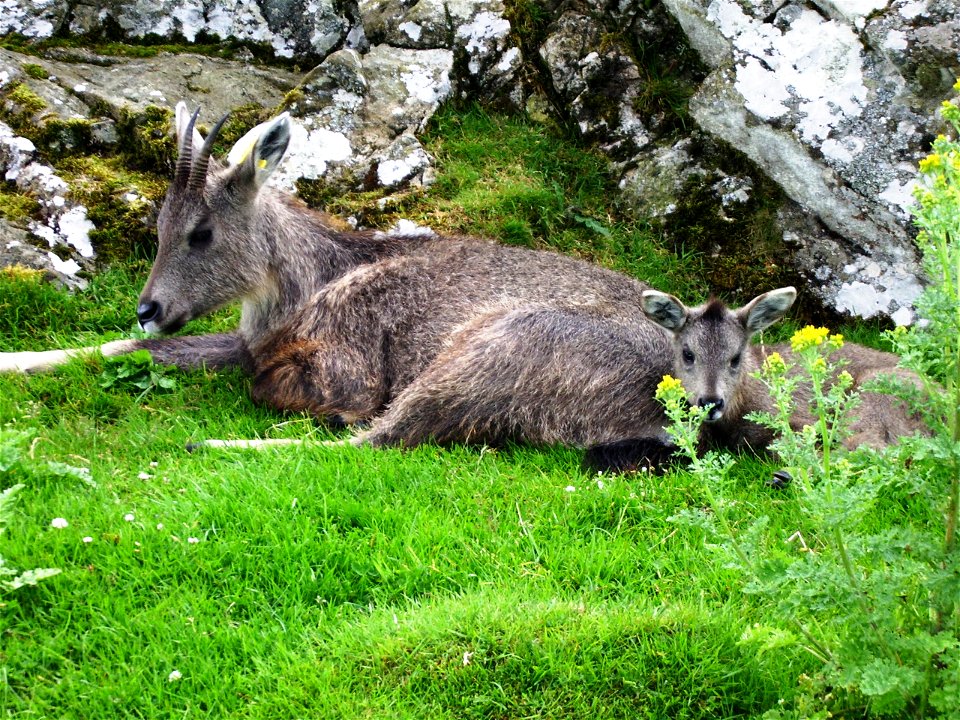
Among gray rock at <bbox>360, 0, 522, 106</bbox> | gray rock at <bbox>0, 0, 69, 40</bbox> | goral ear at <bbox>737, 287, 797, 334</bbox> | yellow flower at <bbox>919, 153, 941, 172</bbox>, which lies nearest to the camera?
yellow flower at <bbox>919, 153, 941, 172</bbox>

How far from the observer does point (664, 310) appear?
7.18m

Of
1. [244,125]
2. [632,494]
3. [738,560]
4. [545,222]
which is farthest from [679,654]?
[244,125]

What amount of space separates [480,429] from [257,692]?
9.16 feet

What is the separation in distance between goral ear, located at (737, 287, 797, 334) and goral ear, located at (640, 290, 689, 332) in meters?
0.43

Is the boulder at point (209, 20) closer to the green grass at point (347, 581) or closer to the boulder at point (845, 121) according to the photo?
the boulder at point (845, 121)

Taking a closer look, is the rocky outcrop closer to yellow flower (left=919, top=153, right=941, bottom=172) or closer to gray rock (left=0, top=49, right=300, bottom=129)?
gray rock (left=0, top=49, right=300, bottom=129)

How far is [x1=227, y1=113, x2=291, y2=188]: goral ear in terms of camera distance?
7574mm

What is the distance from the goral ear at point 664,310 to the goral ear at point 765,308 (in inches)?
16.8

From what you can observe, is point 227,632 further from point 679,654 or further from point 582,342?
point 582,342

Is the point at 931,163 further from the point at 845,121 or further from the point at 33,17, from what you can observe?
the point at 33,17

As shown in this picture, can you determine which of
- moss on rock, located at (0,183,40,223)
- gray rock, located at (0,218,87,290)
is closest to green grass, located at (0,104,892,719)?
gray rock, located at (0,218,87,290)

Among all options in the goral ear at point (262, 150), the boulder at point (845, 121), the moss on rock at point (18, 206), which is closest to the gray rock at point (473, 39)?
the boulder at point (845, 121)

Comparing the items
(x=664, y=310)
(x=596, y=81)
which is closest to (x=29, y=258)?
(x=664, y=310)

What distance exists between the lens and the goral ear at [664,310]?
708 cm
